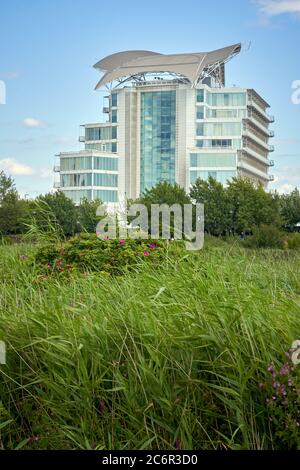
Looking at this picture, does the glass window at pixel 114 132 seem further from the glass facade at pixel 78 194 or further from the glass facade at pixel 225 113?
the glass facade at pixel 225 113

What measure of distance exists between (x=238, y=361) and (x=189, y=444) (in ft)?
1.64

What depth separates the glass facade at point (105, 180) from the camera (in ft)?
251

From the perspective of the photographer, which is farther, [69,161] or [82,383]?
[69,161]

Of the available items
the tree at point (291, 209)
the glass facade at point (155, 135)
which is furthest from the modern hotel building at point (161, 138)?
the tree at point (291, 209)

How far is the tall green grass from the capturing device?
376cm

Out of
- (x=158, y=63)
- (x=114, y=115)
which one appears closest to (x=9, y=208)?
(x=114, y=115)

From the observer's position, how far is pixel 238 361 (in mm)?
3725

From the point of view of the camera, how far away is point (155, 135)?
255 feet

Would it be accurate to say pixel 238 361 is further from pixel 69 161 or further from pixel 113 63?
pixel 113 63

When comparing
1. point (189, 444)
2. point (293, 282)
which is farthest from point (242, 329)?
point (293, 282)

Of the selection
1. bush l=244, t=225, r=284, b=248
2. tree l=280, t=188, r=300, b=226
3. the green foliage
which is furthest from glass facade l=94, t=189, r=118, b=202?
bush l=244, t=225, r=284, b=248

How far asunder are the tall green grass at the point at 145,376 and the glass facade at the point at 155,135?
73041 millimetres

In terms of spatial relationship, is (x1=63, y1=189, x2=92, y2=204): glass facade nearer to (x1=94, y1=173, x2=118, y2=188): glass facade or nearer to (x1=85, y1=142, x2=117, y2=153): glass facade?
(x1=94, y1=173, x2=118, y2=188): glass facade
